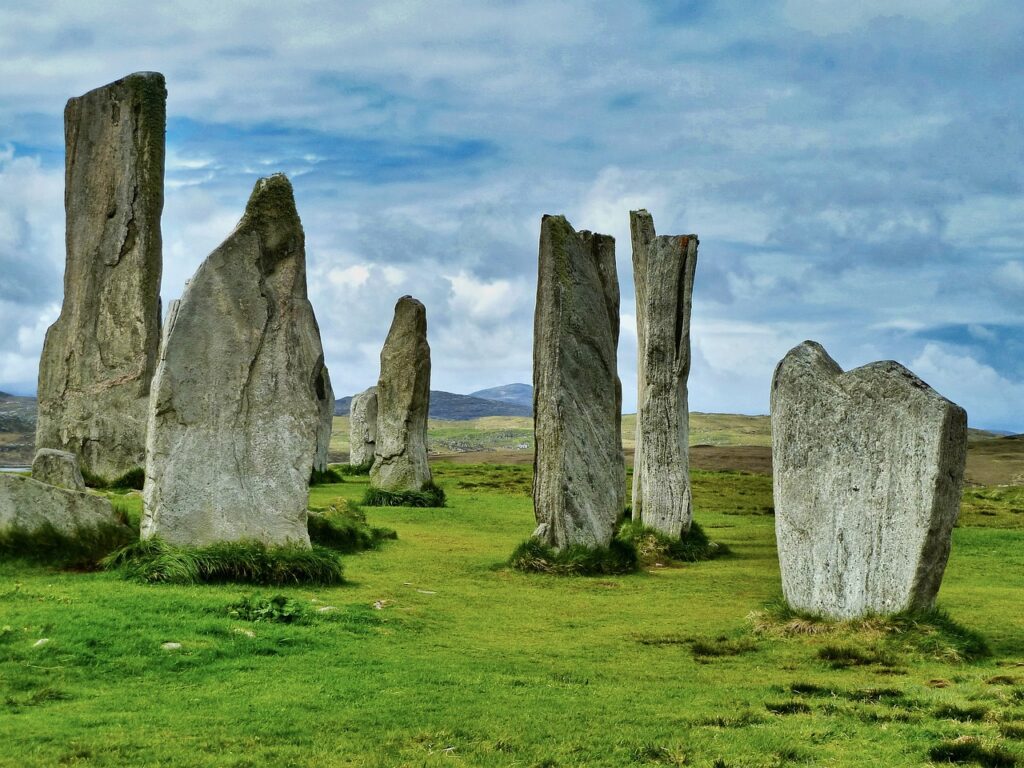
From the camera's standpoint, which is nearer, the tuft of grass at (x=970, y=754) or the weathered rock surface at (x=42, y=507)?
the tuft of grass at (x=970, y=754)

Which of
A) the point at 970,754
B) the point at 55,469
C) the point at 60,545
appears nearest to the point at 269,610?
the point at 60,545

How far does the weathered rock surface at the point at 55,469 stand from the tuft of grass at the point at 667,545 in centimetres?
854

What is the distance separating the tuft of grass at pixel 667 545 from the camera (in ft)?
60.4

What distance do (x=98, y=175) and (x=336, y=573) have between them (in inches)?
549

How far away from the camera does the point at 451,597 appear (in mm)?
13328

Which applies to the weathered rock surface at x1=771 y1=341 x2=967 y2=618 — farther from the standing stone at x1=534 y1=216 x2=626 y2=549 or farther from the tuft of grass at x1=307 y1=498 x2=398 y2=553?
the tuft of grass at x1=307 y1=498 x2=398 y2=553

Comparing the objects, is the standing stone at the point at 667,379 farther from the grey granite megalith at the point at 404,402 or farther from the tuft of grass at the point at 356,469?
the tuft of grass at the point at 356,469

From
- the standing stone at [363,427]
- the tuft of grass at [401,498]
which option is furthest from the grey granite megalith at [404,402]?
the standing stone at [363,427]

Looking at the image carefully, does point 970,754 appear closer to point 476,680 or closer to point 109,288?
point 476,680

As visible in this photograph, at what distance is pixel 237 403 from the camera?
1356 centimetres

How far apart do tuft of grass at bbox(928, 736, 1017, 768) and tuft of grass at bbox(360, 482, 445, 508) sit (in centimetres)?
1913

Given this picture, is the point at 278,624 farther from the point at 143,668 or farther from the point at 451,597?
the point at 451,597

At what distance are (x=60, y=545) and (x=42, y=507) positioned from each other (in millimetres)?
495

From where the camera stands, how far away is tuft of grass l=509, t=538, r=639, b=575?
51.4 feet
